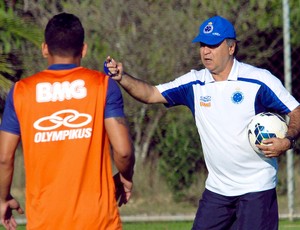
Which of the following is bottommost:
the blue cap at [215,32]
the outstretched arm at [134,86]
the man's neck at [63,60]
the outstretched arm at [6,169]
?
the outstretched arm at [6,169]

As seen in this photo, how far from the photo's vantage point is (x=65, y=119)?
4.71 m

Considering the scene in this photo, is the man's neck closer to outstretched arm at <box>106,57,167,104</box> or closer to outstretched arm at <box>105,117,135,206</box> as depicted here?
outstretched arm at <box>105,117,135,206</box>

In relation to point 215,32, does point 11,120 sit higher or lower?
lower

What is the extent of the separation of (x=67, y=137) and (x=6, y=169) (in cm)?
39

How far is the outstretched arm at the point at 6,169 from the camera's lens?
4793 mm

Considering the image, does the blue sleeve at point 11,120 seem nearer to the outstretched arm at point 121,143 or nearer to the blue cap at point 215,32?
the outstretched arm at point 121,143

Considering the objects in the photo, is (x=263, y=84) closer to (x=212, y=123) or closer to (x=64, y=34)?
(x=212, y=123)

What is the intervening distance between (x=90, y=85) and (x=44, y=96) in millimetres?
240

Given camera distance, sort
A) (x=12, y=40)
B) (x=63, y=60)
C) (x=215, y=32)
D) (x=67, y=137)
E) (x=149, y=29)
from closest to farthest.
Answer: (x=67, y=137), (x=63, y=60), (x=215, y=32), (x=12, y=40), (x=149, y=29)

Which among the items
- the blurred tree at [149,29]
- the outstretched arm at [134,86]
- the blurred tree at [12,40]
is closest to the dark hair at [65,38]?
the outstretched arm at [134,86]

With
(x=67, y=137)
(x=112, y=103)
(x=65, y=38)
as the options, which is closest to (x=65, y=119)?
(x=67, y=137)

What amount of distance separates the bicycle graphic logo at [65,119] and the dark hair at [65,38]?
12.5 inches

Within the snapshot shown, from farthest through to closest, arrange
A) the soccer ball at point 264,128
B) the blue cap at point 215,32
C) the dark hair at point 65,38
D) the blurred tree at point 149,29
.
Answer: the blurred tree at point 149,29 < the blue cap at point 215,32 < the soccer ball at point 264,128 < the dark hair at point 65,38

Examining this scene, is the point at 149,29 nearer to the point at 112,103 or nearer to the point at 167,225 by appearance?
the point at 167,225
